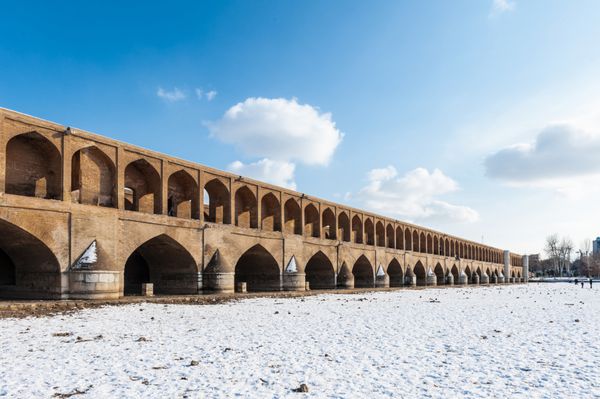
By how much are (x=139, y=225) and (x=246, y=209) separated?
806 centimetres

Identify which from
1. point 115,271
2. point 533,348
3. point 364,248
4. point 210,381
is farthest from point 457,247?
point 210,381

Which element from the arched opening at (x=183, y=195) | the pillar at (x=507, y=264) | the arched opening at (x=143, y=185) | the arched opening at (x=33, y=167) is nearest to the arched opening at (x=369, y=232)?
the arched opening at (x=183, y=195)

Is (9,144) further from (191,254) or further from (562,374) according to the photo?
(562,374)

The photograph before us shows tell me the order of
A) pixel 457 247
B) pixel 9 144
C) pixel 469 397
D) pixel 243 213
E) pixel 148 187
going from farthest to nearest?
pixel 457 247 → pixel 243 213 → pixel 148 187 → pixel 9 144 → pixel 469 397

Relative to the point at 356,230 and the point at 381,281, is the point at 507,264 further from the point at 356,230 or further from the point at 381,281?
the point at 356,230

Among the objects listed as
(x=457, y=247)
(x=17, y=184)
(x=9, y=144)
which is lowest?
(x=457, y=247)

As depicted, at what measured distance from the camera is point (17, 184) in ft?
55.1

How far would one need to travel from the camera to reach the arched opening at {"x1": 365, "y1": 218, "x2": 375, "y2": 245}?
39312 millimetres

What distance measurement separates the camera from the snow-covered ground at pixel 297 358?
5.28 metres

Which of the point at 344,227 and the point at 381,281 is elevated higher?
the point at 344,227

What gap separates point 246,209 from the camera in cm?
2634

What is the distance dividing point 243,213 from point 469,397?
21988mm

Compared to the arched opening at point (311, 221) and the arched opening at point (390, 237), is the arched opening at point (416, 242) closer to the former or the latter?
the arched opening at point (390, 237)

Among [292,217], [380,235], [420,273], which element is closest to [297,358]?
[292,217]
